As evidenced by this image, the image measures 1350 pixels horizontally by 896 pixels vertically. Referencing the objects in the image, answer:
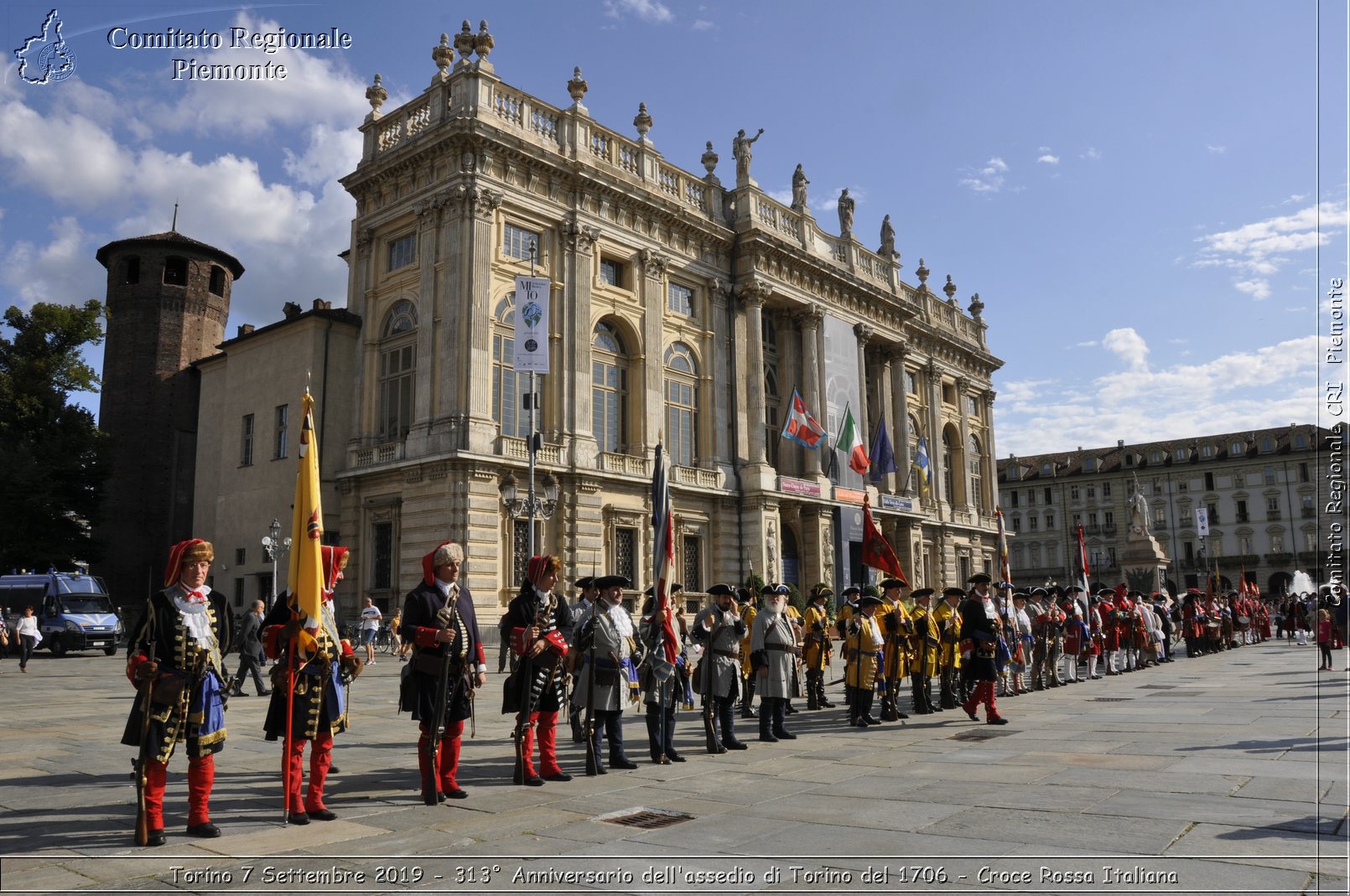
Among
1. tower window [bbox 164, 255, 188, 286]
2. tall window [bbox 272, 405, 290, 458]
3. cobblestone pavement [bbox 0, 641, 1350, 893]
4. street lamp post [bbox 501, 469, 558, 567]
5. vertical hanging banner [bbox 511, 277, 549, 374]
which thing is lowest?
cobblestone pavement [bbox 0, 641, 1350, 893]

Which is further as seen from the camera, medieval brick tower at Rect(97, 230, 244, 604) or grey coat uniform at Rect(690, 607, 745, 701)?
medieval brick tower at Rect(97, 230, 244, 604)

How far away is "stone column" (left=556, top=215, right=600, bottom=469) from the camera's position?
30.6 meters

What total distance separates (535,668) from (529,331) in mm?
16830

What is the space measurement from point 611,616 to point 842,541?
3102cm

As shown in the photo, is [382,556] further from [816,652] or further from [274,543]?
[816,652]

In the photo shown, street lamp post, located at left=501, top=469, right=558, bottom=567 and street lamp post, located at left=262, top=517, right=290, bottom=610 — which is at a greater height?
street lamp post, located at left=501, top=469, right=558, bottom=567

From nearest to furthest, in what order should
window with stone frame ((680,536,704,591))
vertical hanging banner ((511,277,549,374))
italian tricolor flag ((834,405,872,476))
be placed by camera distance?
vertical hanging banner ((511,277,549,374)), window with stone frame ((680,536,704,591)), italian tricolor flag ((834,405,872,476))

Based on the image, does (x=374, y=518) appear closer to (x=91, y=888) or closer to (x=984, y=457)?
(x=91, y=888)

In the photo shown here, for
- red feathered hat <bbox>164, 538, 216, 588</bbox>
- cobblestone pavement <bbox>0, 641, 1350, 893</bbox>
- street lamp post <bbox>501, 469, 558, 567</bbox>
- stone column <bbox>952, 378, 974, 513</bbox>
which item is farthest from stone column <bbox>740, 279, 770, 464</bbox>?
red feathered hat <bbox>164, 538, 216, 588</bbox>

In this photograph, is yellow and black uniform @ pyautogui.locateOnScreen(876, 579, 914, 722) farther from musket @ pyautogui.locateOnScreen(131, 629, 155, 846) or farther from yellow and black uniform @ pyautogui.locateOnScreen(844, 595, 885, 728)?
musket @ pyautogui.locateOnScreen(131, 629, 155, 846)

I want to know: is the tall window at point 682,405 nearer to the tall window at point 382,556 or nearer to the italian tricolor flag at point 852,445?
the italian tricolor flag at point 852,445

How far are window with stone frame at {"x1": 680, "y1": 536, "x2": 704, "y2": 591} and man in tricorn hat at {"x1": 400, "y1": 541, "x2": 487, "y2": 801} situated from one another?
2662 cm

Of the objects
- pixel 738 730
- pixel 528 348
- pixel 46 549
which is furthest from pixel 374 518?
pixel 738 730

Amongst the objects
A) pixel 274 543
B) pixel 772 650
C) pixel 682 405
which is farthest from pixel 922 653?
pixel 682 405
